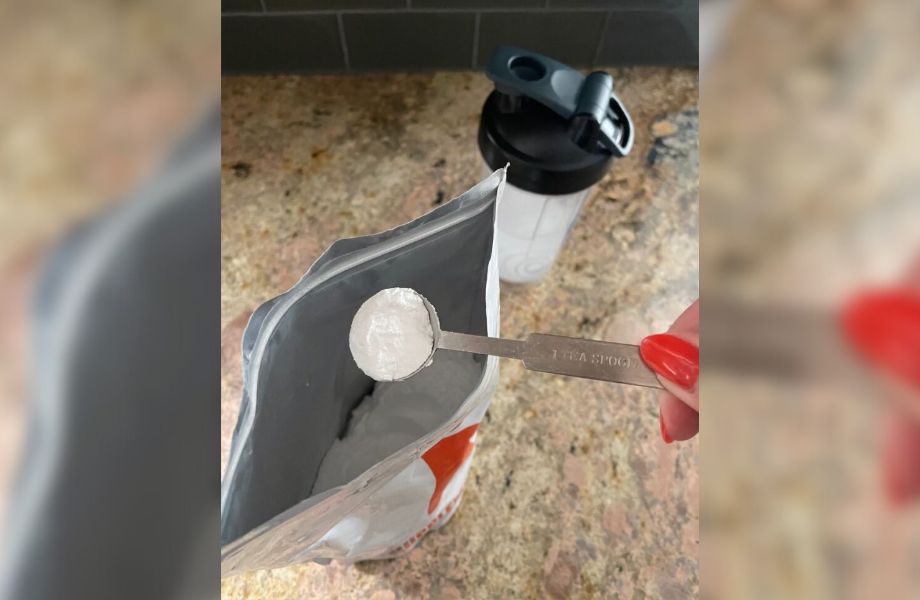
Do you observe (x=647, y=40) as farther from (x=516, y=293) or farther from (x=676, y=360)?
(x=676, y=360)

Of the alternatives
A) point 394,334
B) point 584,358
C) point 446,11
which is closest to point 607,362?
point 584,358

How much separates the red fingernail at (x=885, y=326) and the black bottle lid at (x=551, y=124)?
36 centimetres

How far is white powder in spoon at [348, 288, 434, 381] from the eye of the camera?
0.37 meters

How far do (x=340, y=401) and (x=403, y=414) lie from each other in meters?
0.05

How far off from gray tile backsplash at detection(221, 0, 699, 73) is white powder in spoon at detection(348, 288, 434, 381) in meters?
0.40

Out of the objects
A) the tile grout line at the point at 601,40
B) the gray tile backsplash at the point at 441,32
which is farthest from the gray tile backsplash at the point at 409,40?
the tile grout line at the point at 601,40

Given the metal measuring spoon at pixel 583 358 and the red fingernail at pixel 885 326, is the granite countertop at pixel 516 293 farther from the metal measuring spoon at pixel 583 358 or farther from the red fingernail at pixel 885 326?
the red fingernail at pixel 885 326

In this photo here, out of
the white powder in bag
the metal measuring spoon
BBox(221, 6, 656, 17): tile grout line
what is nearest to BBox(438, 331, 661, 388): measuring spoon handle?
the metal measuring spoon

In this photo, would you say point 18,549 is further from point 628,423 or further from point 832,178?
point 628,423

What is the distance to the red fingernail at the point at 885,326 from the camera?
0.08m

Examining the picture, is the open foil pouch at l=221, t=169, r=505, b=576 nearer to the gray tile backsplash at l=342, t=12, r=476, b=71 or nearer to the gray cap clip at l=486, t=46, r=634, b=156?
the gray cap clip at l=486, t=46, r=634, b=156

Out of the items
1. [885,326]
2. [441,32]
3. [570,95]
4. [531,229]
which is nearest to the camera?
[885,326]

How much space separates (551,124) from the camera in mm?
450

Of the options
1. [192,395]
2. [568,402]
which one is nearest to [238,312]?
[568,402]
